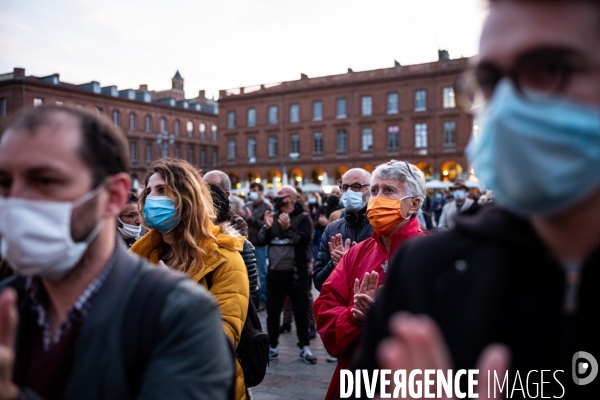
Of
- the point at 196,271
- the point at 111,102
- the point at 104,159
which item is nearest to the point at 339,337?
the point at 196,271

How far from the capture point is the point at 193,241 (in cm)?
324

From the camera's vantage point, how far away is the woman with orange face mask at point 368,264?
2.96 meters

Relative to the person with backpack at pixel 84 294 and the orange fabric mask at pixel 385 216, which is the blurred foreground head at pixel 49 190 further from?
the orange fabric mask at pixel 385 216

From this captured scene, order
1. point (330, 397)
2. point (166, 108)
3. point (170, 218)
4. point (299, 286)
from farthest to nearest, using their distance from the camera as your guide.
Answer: point (166, 108)
point (299, 286)
point (170, 218)
point (330, 397)

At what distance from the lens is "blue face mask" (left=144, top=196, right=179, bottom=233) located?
3350mm

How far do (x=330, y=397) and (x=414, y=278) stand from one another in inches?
73.8

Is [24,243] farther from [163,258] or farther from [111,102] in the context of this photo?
[111,102]

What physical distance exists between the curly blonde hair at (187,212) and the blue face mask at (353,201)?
7.31ft

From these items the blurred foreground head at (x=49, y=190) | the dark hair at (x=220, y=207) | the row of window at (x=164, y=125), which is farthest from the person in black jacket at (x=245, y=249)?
the row of window at (x=164, y=125)

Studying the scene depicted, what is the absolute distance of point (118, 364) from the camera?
1457 mm

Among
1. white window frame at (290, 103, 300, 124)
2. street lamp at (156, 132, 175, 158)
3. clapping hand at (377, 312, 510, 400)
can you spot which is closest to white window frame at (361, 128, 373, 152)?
white window frame at (290, 103, 300, 124)

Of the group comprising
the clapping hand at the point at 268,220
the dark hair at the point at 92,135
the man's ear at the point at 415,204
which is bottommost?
the clapping hand at the point at 268,220

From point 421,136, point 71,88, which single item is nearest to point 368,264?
point 421,136

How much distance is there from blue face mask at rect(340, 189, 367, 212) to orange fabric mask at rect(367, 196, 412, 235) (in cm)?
198
